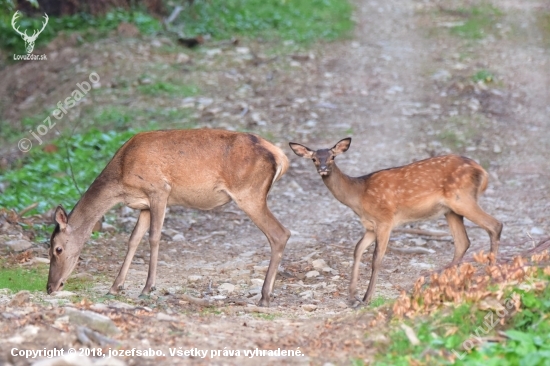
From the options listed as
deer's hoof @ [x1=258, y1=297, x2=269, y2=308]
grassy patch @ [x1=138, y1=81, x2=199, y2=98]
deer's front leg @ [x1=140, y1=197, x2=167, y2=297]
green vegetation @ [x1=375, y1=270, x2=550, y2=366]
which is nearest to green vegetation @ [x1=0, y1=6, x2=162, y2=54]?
grassy patch @ [x1=138, y1=81, x2=199, y2=98]

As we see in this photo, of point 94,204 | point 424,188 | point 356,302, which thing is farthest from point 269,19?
point 356,302

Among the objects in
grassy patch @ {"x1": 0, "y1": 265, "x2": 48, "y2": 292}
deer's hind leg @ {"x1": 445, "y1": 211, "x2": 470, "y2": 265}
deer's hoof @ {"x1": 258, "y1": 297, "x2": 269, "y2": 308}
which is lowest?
deer's hind leg @ {"x1": 445, "y1": 211, "x2": 470, "y2": 265}

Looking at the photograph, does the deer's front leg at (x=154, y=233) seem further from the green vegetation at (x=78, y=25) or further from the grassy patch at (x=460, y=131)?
the green vegetation at (x=78, y=25)

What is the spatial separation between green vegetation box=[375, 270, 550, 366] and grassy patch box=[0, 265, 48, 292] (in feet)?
13.9

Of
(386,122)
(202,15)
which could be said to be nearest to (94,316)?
(386,122)

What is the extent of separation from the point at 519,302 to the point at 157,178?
4036 millimetres

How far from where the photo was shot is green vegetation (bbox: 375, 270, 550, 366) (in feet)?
18.5

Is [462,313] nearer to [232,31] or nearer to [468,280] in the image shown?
[468,280]

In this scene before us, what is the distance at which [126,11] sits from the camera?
19594mm

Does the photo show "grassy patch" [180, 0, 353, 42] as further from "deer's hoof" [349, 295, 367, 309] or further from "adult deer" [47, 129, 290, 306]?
"deer's hoof" [349, 295, 367, 309]

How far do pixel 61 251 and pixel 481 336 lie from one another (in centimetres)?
455

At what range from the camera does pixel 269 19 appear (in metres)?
20.8

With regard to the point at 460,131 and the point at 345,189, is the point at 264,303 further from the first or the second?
the point at 460,131

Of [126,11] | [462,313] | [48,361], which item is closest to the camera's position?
[48,361]
